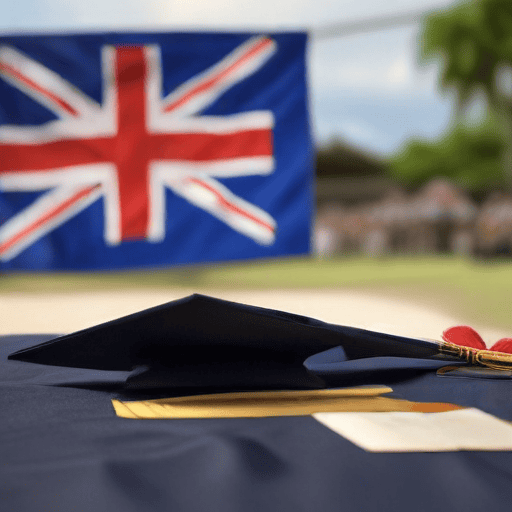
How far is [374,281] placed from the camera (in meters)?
5.80

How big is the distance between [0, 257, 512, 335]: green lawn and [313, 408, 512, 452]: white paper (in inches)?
113

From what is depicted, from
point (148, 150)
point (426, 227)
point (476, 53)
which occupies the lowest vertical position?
point (426, 227)

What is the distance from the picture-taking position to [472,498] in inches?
11.4

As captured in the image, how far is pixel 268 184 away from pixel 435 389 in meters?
1.56

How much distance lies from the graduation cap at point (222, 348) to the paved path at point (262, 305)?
6.28ft

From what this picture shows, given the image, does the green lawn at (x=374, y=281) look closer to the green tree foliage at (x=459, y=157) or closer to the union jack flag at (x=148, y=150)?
the union jack flag at (x=148, y=150)

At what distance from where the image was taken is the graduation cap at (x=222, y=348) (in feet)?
1.45

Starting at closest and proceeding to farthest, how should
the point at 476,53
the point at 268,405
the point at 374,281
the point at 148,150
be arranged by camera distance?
1. the point at 268,405
2. the point at 148,150
3. the point at 374,281
4. the point at 476,53

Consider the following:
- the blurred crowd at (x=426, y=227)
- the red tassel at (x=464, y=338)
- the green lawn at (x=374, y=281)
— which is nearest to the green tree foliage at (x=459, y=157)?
the blurred crowd at (x=426, y=227)

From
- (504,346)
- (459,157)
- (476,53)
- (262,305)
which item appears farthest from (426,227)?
(459,157)

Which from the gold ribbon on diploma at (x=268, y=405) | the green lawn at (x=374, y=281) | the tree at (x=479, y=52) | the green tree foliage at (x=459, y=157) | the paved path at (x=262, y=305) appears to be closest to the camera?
the gold ribbon on diploma at (x=268, y=405)

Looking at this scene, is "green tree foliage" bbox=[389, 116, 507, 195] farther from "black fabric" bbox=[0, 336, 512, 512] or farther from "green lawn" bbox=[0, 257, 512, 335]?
"black fabric" bbox=[0, 336, 512, 512]

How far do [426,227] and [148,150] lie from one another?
8.49 metres

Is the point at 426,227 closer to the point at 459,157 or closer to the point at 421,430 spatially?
the point at 421,430
